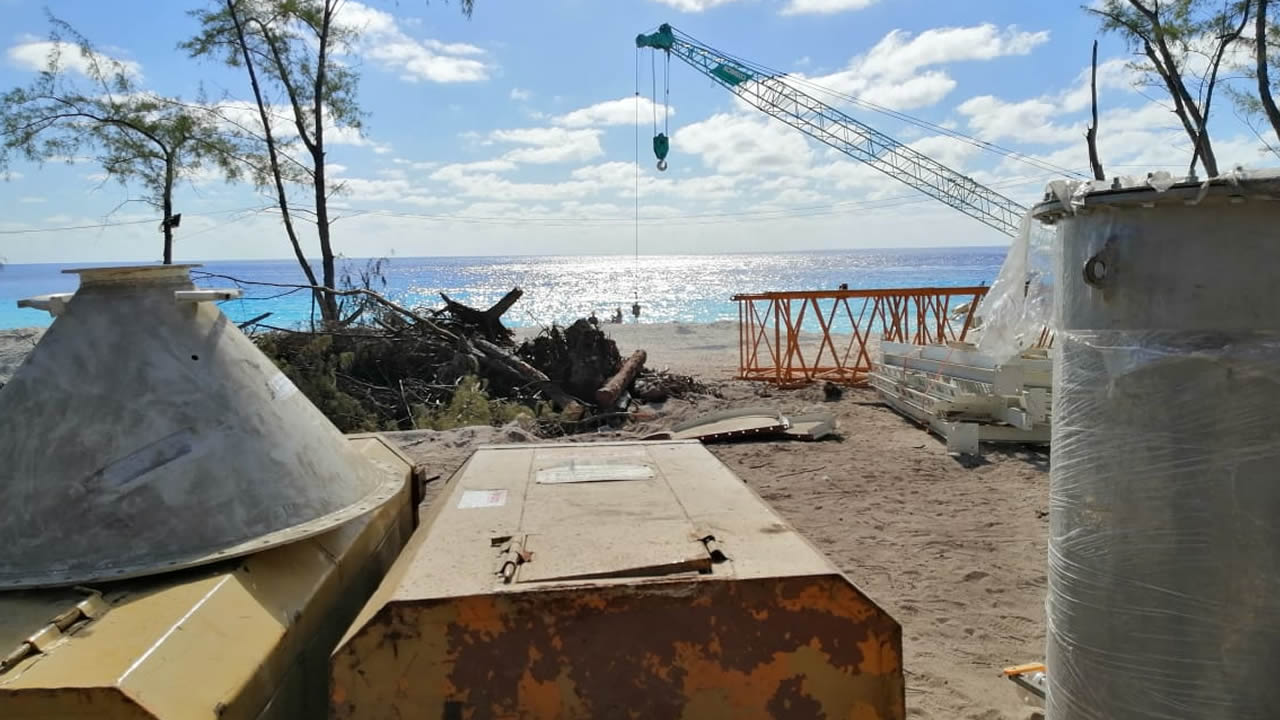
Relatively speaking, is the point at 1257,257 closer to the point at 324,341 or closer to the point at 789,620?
the point at 789,620

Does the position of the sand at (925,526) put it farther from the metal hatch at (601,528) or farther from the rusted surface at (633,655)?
the rusted surface at (633,655)

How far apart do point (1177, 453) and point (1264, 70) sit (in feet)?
50.1

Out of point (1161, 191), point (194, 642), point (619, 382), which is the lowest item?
point (619, 382)

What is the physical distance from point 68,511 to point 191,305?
827 millimetres

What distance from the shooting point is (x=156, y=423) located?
2734mm

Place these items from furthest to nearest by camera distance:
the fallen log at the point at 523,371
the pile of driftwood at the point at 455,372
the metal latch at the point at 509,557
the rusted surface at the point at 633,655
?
the fallen log at the point at 523,371
the pile of driftwood at the point at 455,372
the metal latch at the point at 509,557
the rusted surface at the point at 633,655

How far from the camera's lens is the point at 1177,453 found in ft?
7.14

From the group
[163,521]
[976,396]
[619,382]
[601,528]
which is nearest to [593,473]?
[601,528]

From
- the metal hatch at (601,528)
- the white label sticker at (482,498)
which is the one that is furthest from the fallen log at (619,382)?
the white label sticker at (482,498)

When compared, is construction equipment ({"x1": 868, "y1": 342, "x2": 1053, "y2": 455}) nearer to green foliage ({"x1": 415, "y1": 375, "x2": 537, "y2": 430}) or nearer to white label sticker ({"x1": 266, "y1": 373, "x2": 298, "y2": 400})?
green foliage ({"x1": 415, "y1": 375, "x2": 537, "y2": 430})

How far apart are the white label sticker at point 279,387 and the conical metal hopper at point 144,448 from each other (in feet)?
0.06

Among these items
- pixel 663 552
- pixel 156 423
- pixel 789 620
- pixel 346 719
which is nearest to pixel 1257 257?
pixel 789 620

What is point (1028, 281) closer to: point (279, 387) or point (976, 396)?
point (279, 387)

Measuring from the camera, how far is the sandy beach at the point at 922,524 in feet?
15.1
